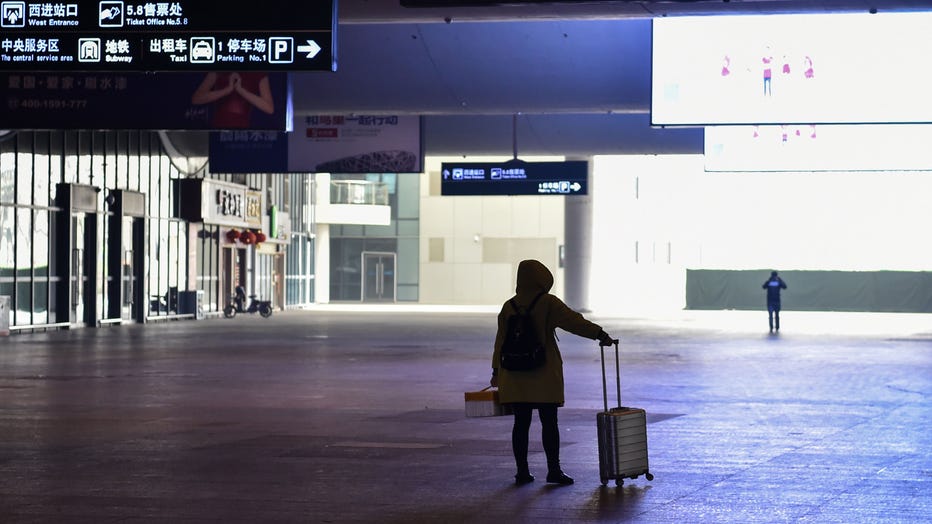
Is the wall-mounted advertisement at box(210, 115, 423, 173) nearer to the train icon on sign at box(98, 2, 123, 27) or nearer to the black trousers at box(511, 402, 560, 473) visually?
the train icon on sign at box(98, 2, 123, 27)

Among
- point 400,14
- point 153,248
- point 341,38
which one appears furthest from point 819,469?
point 153,248

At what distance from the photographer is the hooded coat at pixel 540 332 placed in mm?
10078

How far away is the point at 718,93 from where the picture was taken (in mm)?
23703

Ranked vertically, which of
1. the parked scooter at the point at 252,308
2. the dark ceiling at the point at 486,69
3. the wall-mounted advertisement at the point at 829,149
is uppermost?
the dark ceiling at the point at 486,69

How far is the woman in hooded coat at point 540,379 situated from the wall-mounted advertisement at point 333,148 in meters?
22.5

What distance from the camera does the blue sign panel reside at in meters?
38.1

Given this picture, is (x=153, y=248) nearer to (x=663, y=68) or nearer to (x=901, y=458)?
(x=663, y=68)

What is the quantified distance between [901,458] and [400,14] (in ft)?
31.8

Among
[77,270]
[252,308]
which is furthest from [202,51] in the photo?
[252,308]

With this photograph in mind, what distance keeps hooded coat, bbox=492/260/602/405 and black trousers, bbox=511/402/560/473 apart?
95 millimetres

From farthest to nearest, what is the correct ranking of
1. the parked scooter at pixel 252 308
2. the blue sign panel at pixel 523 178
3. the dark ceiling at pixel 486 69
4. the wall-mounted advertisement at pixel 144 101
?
1. the parked scooter at pixel 252 308
2. the blue sign panel at pixel 523 178
3. the dark ceiling at pixel 486 69
4. the wall-mounted advertisement at pixel 144 101

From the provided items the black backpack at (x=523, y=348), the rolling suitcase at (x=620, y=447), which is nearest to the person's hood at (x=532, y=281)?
the black backpack at (x=523, y=348)

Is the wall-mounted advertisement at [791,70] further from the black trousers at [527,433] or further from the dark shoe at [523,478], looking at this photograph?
the dark shoe at [523,478]

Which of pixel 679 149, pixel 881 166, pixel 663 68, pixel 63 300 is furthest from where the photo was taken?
pixel 679 149
